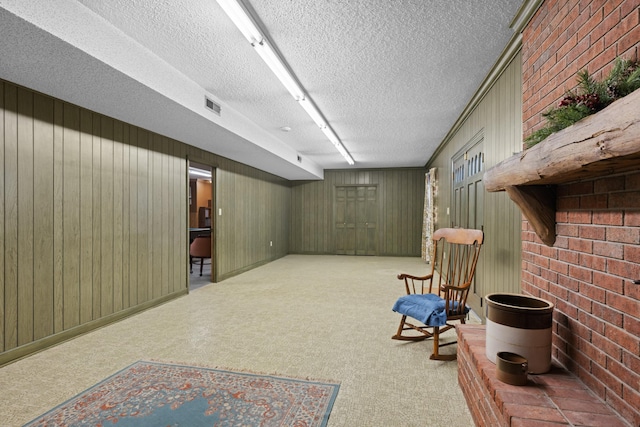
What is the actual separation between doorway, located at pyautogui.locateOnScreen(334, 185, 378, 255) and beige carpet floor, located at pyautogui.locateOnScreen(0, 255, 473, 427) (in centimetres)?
448

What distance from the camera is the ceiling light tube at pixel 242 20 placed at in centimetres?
196

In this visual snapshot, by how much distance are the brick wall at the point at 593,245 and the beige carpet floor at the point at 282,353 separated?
764 mm

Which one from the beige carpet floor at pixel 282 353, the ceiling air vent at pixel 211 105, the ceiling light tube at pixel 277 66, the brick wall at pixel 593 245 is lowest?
the beige carpet floor at pixel 282 353

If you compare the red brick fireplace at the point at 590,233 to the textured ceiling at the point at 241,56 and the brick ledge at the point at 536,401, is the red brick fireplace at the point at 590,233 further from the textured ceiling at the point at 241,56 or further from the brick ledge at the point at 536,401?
the textured ceiling at the point at 241,56

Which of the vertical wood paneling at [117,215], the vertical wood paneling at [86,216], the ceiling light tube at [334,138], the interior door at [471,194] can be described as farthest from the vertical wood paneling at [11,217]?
the interior door at [471,194]

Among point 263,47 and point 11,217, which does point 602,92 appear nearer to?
point 263,47

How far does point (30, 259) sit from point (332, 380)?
2.66m

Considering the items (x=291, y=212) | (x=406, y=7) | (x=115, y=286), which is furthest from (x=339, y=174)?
(x=406, y=7)

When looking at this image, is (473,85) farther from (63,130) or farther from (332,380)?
(63,130)

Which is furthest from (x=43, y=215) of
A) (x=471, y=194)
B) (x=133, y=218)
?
(x=471, y=194)

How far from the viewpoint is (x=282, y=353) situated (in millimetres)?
2756

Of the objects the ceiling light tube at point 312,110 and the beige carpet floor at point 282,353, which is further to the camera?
the ceiling light tube at point 312,110

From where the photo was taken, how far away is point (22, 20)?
180 cm

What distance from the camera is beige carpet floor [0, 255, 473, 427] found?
2.01 meters
